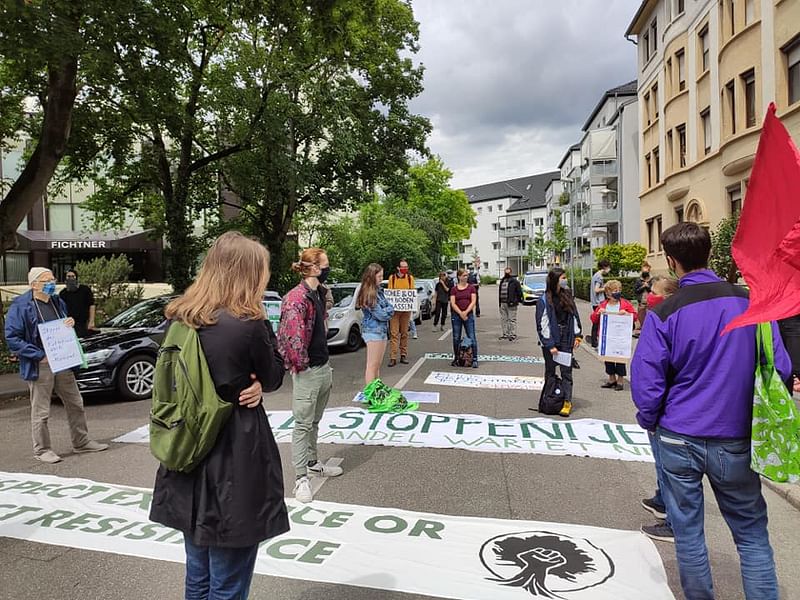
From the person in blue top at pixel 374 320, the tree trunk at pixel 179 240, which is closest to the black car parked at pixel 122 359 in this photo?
the person in blue top at pixel 374 320

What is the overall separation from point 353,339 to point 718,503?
12600 millimetres

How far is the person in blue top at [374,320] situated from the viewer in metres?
7.99

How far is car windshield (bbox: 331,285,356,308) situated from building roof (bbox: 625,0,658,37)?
24625 millimetres

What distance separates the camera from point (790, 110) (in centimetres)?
1628

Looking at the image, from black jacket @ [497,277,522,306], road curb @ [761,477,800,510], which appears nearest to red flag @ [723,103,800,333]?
road curb @ [761,477,800,510]

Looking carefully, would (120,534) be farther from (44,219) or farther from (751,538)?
(44,219)

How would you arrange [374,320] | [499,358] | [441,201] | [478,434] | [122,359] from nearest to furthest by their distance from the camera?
[478,434], [374,320], [122,359], [499,358], [441,201]

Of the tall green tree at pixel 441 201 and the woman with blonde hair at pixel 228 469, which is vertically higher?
the tall green tree at pixel 441 201

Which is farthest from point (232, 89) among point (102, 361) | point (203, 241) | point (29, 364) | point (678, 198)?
point (678, 198)

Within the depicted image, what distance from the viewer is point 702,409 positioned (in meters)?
2.61

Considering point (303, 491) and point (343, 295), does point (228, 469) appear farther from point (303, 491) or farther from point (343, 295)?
point (343, 295)

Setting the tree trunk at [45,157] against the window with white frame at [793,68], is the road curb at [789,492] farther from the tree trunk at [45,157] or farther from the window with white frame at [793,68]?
the window with white frame at [793,68]

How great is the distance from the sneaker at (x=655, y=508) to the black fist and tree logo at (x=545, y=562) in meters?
0.76

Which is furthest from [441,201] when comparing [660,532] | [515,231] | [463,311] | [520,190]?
[520,190]
